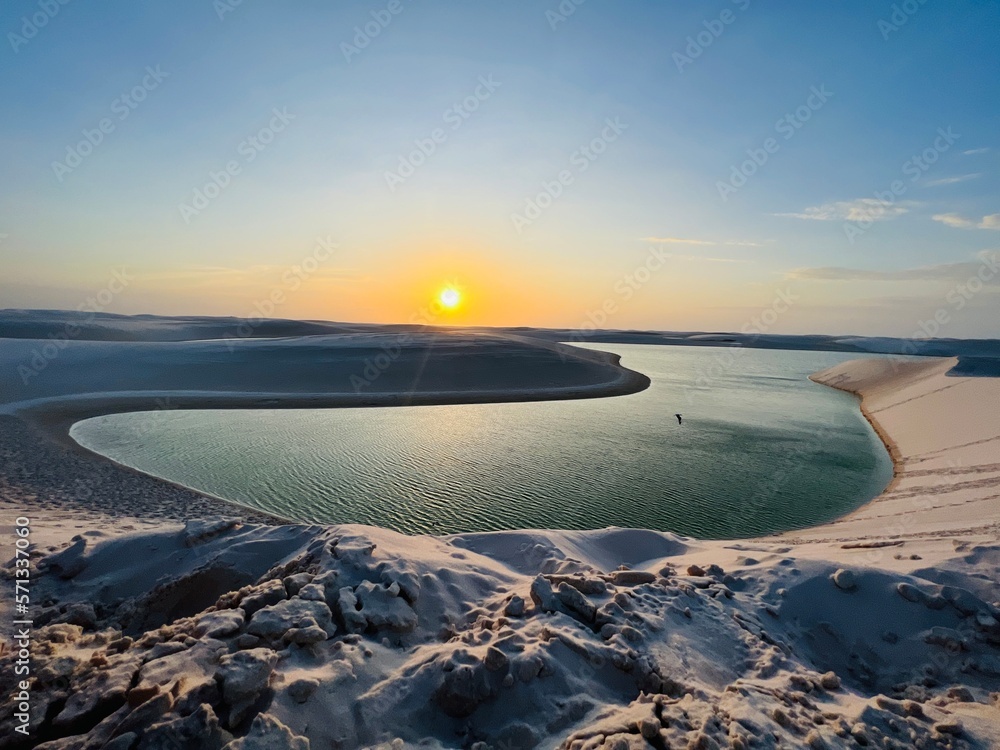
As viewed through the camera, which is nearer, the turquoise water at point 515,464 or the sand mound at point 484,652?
the sand mound at point 484,652

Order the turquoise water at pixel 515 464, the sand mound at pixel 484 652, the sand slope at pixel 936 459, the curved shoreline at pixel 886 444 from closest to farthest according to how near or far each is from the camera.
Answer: the sand mound at pixel 484 652
the sand slope at pixel 936 459
the turquoise water at pixel 515 464
the curved shoreline at pixel 886 444

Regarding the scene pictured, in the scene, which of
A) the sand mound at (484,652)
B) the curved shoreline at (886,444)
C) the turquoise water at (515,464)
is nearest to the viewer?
the sand mound at (484,652)

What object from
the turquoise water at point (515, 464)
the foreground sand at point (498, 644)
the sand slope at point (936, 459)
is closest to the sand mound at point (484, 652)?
the foreground sand at point (498, 644)

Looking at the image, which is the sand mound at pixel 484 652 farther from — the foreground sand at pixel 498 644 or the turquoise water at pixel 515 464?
the turquoise water at pixel 515 464

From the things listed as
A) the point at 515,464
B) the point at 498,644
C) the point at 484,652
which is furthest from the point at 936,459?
the point at 484,652

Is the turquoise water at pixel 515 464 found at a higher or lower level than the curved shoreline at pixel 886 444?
lower

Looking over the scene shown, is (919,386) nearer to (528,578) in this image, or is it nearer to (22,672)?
(528,578)
